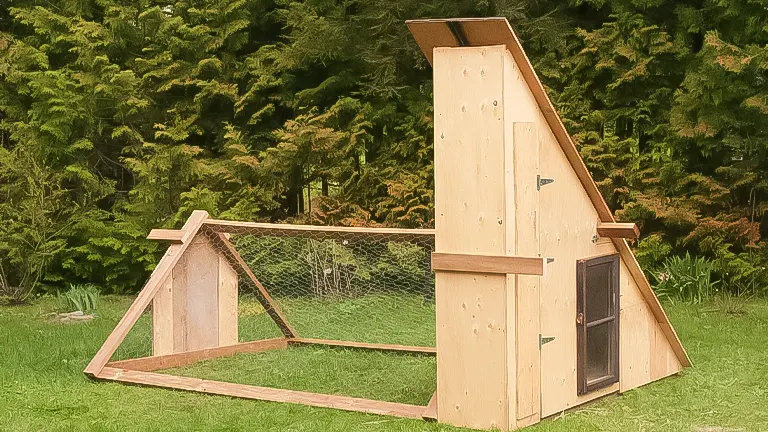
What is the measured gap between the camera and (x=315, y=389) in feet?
22.8

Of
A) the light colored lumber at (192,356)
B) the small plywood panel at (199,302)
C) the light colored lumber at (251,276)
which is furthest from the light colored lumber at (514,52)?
the light colored lumber at (192,356)

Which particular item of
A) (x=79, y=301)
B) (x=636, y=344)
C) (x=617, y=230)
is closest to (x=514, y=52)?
(x=617, y=230)

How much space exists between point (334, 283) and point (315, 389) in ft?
12.8

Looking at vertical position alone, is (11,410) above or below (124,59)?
below

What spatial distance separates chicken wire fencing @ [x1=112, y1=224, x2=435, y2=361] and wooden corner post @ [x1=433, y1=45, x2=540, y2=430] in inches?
62.7

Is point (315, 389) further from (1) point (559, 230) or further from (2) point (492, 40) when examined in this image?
(2) point (492, 40)

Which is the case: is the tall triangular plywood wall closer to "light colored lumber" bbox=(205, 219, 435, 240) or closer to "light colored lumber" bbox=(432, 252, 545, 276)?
"light colored lumber" bbox=(432, 252, 545, 276)

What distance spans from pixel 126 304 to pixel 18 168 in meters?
1.90

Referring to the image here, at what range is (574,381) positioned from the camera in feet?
20.1

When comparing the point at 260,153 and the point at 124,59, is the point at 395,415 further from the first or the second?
the point at 124,59

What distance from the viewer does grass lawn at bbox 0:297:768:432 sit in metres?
5.75

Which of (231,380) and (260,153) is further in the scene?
(260,153)

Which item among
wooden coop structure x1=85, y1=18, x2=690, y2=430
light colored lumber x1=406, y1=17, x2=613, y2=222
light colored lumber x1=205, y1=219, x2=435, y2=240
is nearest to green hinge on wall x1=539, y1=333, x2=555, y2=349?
wooden coop structure x1=85, y1=18, x2=690, y2=430

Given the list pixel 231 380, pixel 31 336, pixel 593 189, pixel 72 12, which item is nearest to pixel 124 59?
pixel 72 12
